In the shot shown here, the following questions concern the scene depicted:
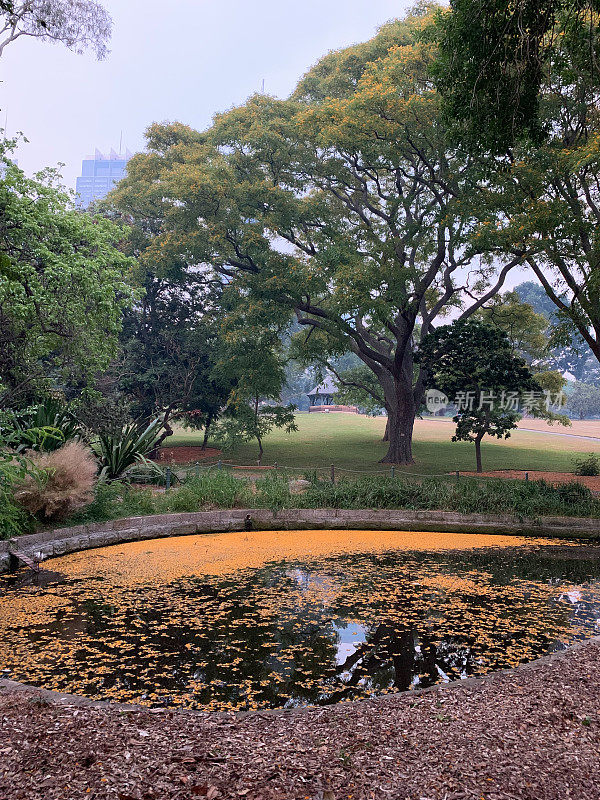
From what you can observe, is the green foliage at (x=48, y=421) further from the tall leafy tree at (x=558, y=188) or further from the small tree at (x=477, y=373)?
the small tree at (x=477, y=373)

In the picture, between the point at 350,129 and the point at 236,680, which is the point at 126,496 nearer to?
the point at 236,680

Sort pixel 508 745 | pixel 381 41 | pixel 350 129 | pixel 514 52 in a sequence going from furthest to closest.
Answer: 1. pixel 381 41
2. pixel 350 129
3. pixel 514 52
4. pixel 508 745

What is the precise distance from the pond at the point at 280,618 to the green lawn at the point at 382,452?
11.0 metres

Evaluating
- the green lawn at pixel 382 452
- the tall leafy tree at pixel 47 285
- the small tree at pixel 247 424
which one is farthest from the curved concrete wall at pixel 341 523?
the small tree at pixel 247 424

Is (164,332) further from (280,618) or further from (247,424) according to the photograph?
(280,618)

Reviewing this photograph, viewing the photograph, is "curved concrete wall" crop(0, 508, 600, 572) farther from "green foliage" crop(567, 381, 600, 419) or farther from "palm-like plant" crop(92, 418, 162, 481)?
"green foliage" crop(567, 381, 600, 419)

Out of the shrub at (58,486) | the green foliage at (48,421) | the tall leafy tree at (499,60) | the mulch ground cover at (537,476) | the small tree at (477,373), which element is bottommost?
the mulch ground cover at (537,476)

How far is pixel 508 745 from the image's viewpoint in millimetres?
3887

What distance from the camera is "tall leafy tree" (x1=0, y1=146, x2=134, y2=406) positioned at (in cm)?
1236

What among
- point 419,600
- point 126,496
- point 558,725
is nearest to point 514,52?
point 419,600

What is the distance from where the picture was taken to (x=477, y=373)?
811 inches

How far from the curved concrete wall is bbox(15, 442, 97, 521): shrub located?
0.76 metres

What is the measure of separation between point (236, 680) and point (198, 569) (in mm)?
3865

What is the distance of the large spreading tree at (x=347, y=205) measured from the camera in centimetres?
1866
